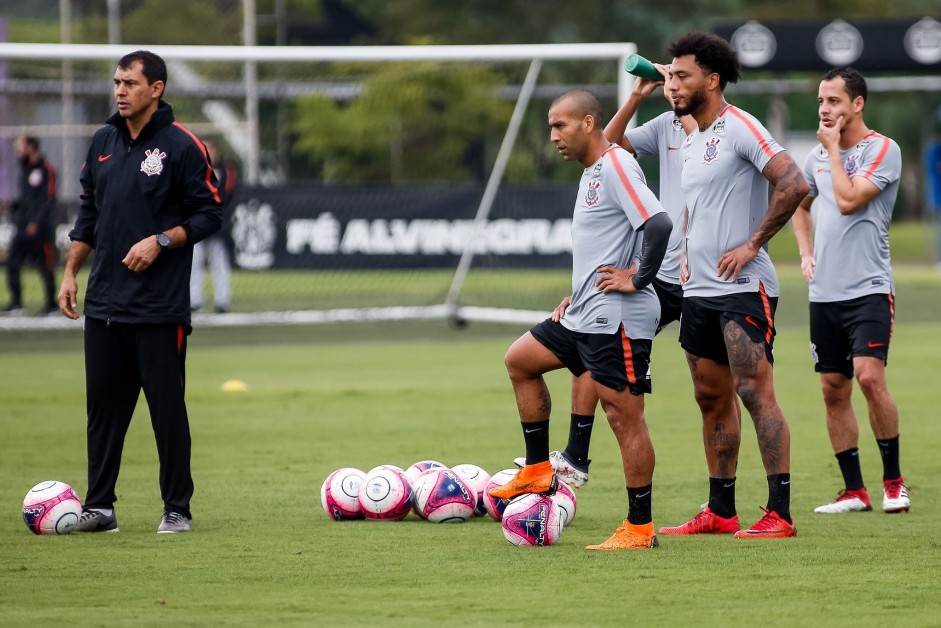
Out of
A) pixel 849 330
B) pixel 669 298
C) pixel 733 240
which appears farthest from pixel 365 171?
pixel 733 240

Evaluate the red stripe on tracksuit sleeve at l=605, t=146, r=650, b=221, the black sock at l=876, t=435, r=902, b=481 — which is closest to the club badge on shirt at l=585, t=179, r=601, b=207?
the red stripe on tracksuit sleeve at l=605, t=146, r=650, b=221

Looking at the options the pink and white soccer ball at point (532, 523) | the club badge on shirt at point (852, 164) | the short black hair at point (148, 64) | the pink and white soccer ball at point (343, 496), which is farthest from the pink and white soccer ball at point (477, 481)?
the club badge on shirt at point (852, 164)

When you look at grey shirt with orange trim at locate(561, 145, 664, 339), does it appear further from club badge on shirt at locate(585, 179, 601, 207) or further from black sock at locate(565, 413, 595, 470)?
black sock at locate(565, 413, 595, 470)

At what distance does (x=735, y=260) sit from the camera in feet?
24.6

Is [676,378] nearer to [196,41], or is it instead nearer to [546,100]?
[546,100]

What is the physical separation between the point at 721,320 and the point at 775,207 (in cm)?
65

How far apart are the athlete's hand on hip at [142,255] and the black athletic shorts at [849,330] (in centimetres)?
384

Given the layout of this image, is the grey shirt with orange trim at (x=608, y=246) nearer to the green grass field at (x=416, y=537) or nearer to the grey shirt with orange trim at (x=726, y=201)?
the grey shirt with orange trim at (x=726, y=201)

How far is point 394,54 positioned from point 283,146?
13476 mm

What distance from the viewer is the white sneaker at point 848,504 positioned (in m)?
8.54

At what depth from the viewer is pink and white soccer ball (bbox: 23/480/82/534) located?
7777 mm

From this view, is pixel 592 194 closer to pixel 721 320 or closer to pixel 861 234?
pixel 721 320

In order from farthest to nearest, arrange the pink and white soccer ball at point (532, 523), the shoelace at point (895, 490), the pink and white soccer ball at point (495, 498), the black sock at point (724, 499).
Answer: the shoelace at point (895, 490), the pink and white soccer ball at point (495, 498), the black sock at point (724, 499), the pink and white soccer ball at point (532, 523)

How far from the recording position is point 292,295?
75.2 feet
